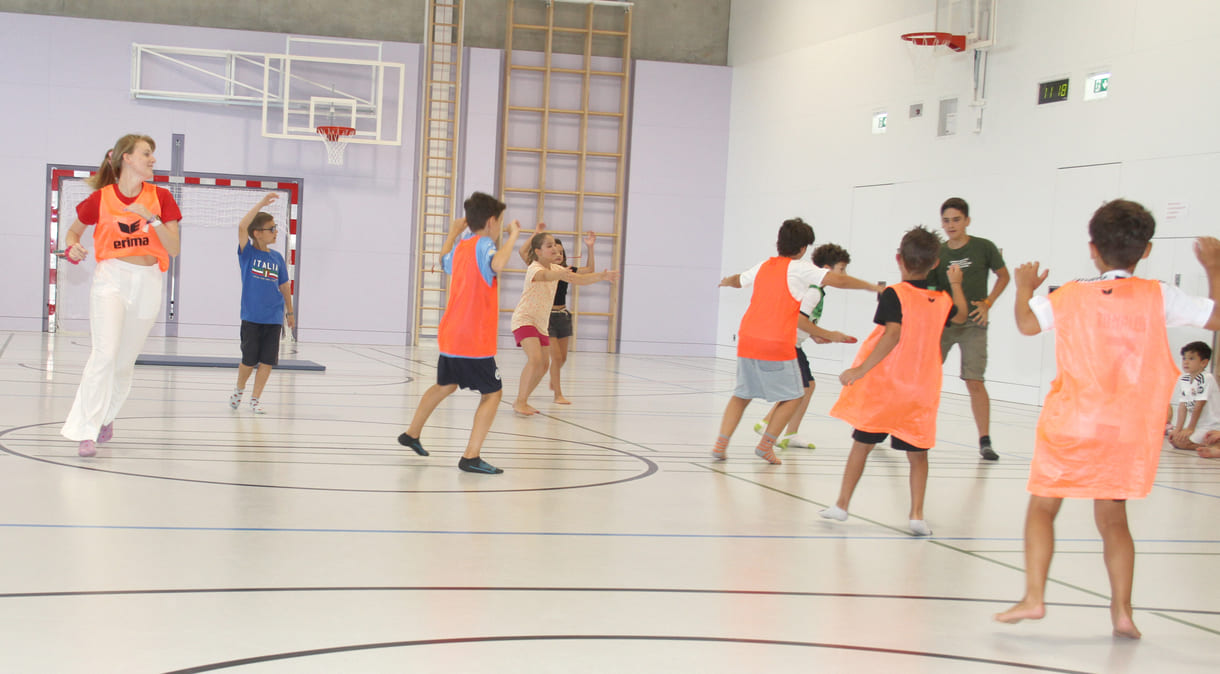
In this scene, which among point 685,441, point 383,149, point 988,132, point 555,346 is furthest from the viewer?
point 383,149

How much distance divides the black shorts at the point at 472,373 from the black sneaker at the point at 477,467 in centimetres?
35

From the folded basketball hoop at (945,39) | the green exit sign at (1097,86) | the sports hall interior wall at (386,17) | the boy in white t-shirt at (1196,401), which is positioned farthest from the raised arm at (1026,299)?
the sports hall interior wall at (386,17)

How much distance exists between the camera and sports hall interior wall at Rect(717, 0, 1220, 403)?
378 inches

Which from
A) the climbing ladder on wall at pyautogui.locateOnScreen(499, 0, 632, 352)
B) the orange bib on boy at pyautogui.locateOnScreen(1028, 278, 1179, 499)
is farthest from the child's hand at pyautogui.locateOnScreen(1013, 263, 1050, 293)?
the climbing ladder on wall at pyautogui.locateOnScreen(499, 0, 632, 352)

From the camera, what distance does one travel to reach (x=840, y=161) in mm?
14648

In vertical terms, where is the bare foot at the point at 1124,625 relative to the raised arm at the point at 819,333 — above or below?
below

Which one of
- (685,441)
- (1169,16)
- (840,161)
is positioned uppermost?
(1169,16)

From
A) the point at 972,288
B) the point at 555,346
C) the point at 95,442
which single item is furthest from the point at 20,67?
the point at 972,288

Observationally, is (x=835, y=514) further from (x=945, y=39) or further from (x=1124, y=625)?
(x=945, y=39)

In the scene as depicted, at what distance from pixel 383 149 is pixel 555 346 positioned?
9054mm

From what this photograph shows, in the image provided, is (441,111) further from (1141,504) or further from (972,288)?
(1141,504)

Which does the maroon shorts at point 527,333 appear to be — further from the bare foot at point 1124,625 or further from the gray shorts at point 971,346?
the bare foot at point 1124,625

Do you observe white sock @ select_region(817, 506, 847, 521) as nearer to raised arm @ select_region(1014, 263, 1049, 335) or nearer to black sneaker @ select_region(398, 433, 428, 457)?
raised arm @ select_region(1014, 263, 1049, 335)

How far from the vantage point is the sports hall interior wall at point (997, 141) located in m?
9.59
